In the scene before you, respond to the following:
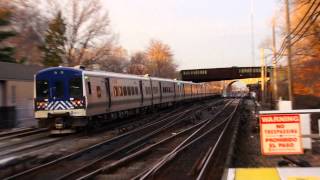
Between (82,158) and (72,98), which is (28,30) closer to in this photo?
(72,98)

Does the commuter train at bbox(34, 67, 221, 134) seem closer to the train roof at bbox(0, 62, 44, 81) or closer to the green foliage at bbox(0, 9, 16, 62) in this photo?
the train roof at bbox(0, 62, 44, 81)

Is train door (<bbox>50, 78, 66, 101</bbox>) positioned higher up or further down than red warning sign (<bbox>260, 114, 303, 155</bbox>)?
higher up

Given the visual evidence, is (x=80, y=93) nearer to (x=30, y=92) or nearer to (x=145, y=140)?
(x=145, y=140)

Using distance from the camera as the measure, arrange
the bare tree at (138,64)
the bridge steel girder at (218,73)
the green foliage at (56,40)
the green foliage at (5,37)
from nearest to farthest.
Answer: the green foliage at (5,37) → the green foliage at (56,40) → the bare tree at (138,64) → the bridge steel girder at (218,73)

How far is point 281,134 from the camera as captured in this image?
33.2 ft

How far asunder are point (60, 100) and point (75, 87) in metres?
0.92

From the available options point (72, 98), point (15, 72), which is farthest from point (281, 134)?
point (15, 72)

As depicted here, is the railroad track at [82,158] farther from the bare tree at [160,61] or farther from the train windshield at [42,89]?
the bare tree at [160,61]

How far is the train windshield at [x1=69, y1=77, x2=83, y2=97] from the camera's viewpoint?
80.9 ft

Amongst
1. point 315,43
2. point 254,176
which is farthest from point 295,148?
point 315,43

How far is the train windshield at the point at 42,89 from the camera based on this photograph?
2524 centimetres

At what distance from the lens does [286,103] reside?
19422 mm

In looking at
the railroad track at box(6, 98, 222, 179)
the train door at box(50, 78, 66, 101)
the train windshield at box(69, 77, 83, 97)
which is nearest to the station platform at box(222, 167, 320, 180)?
the railroad track at box(6, 98, 222, 179)

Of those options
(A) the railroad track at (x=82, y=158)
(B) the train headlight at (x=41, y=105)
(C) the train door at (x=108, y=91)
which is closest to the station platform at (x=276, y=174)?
(A) the railroad track at (x=82, y=158)
